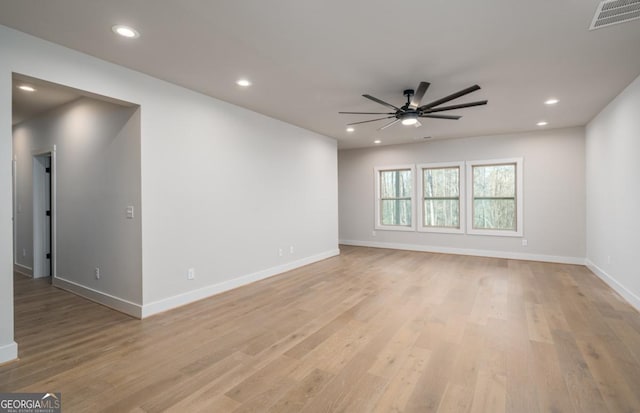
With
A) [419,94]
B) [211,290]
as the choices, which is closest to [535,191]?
[419,94]

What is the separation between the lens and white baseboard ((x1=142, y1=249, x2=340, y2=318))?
3.52 meters

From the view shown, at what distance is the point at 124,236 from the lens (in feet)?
11.8

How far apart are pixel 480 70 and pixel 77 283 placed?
18.8 ft

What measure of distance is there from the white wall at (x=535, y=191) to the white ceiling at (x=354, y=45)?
2.04 metres

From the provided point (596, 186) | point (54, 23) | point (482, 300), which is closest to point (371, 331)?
point (482, 300)

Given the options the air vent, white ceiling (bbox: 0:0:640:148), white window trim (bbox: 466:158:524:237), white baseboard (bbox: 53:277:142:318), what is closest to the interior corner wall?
white ceiling (bbox: 0:0:640:148)

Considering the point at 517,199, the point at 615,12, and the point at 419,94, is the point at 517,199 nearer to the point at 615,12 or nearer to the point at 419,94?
the point at 419,94

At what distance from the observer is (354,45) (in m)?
2.81

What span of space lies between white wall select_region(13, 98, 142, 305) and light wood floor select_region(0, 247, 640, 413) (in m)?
0.48

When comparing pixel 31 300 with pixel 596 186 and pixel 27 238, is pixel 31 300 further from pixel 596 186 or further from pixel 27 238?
pixel 596 186

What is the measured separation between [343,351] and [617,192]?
440cm

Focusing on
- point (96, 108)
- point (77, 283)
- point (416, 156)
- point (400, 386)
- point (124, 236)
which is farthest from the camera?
point (416, 156)

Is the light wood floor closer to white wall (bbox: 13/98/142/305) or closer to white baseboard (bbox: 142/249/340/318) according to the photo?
white baseboard (bbox: 142/249/340/318)

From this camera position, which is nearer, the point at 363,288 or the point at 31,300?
the point at 31,300
